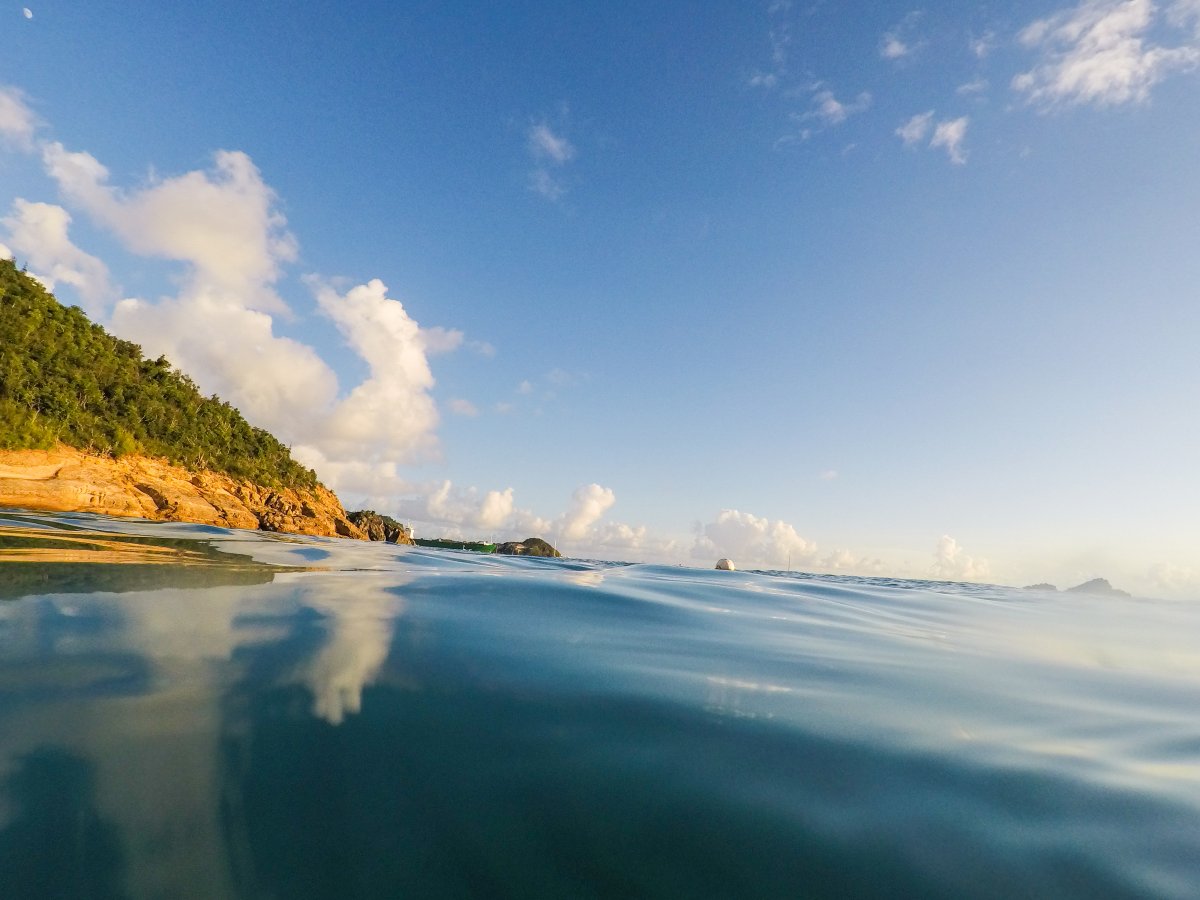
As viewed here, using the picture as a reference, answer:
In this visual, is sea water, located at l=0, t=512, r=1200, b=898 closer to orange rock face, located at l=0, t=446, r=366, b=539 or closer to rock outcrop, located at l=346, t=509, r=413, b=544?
orange rock face, located at l=0, t=446, r=366, b=539

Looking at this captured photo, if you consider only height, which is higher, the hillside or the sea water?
the hillside

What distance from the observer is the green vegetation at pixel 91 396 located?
3788 centimetres

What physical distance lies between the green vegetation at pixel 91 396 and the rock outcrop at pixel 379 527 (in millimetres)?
23067

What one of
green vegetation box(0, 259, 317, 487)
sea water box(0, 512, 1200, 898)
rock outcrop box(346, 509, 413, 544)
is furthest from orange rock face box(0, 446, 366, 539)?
sea water box(0, 512, 1200, 898)

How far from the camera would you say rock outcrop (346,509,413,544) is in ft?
283

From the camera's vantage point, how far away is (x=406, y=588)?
17.5ft

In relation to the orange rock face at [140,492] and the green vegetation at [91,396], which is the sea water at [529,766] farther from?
the green vegetation at [91,396]

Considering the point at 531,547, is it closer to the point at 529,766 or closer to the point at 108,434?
the point at 108,434

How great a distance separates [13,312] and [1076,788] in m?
63.7

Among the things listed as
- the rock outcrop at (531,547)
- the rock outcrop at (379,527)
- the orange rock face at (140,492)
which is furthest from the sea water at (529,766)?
the rock outcrop at (379,527)

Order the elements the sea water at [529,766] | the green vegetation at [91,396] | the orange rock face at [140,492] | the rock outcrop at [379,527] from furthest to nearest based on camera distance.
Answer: the rock outcrop at [379,527], the green vegetation at [91,396], the orange rock face at [140,492], the sea water at [529,766]

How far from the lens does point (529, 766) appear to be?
6.30 ft

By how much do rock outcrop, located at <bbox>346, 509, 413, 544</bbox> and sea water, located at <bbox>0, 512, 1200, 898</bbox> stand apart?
87855 millimetres

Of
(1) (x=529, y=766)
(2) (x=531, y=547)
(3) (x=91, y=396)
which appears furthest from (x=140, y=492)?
(1) (x=529, y=766)
